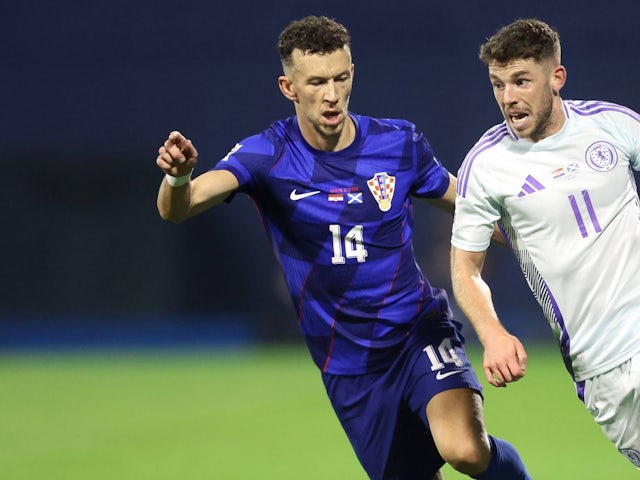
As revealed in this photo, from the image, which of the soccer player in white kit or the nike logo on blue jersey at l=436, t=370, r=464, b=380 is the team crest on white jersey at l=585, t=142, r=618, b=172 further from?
the nike logo on blue jersey at l=436, t=370, r=464, b=380

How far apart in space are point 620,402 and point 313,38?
1.98m

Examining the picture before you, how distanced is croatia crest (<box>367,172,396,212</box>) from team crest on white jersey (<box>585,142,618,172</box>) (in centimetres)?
104

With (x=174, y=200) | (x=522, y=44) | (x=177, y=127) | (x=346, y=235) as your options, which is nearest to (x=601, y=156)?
(x=522, y=44)

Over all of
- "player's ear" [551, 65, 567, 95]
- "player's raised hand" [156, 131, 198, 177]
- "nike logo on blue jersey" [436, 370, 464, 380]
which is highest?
"player's raised hand" [156, 131, 198, 177]

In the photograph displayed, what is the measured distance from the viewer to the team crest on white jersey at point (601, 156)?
421 cm

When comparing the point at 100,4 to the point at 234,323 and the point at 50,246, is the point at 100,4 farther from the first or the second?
the point at 234,323

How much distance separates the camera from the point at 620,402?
4176 millimetres

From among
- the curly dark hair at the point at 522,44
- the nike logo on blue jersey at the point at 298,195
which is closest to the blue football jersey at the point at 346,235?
the nike logo on blue jersey at the point at 298,195

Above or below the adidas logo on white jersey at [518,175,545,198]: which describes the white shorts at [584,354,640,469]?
below

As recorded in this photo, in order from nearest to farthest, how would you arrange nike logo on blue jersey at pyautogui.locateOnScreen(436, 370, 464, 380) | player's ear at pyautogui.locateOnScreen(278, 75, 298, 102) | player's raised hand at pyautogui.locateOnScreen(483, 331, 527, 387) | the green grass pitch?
1. player's raised hand at pyautogui.locateOnScreen(483, 331, 527, 387)
2. nike logo on blue jersey at pyautogui.locateOnScreen(436, 370, 464, 380)
3. player's ear at pyautogui.locateOnScreen(278, 75, 298, 102)
4. the green grass pitch

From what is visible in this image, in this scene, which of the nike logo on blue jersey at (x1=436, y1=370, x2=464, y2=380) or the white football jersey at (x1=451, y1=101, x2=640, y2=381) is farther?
the nike logo on blue jersey at (x1=436, y1=370, x2=464, y2=380)

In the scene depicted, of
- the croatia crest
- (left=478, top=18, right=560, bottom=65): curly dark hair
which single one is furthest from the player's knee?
(left=478, top=18, right=560, bottom=65): curly dark hair

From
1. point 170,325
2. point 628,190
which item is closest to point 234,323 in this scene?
point 170,325

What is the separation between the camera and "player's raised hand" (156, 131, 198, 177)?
14.5ft
